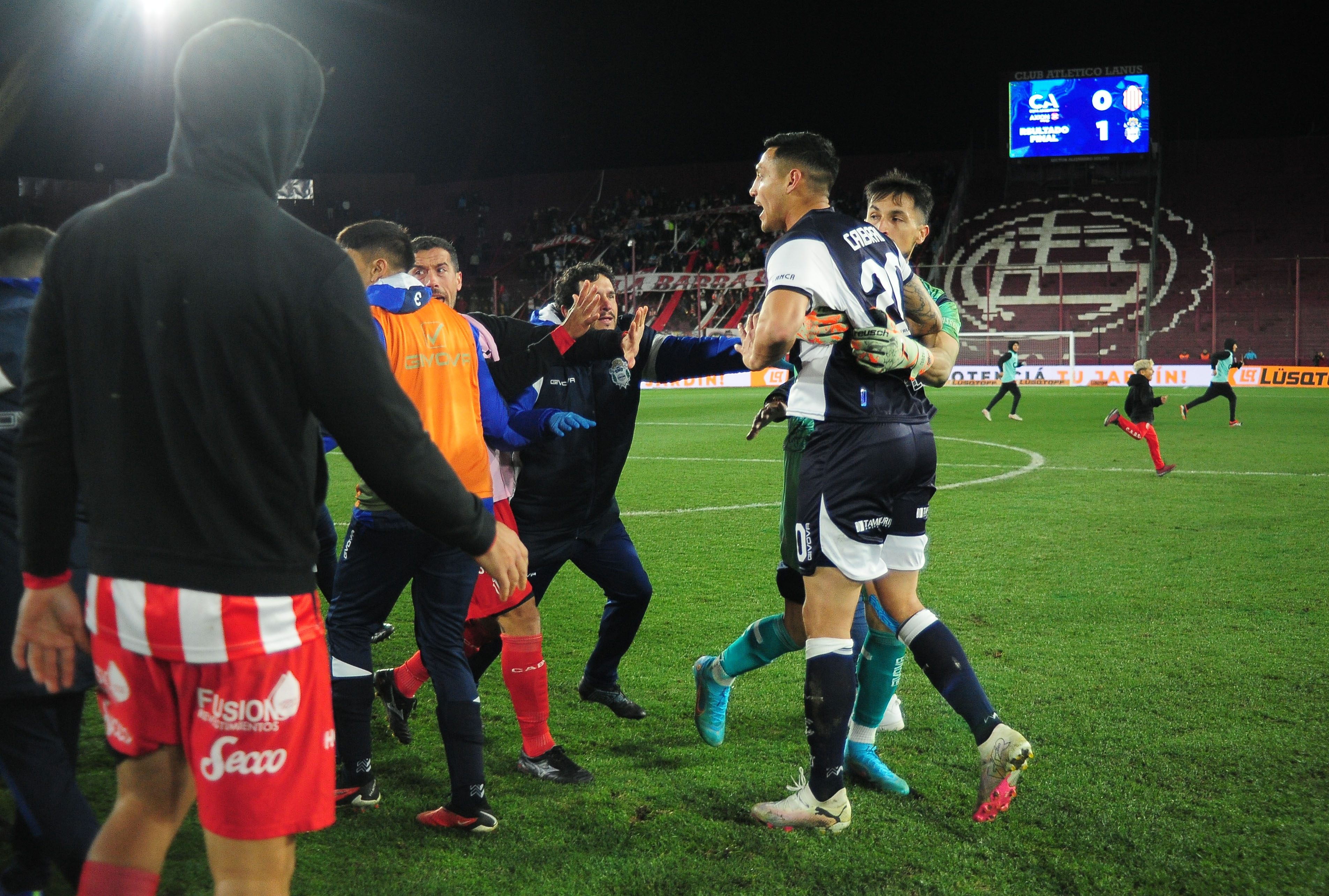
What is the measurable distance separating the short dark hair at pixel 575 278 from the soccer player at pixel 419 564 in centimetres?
123

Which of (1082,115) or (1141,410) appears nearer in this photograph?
(1141,410)

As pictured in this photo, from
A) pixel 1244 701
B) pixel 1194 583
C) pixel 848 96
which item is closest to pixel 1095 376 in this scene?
pixel 848 96

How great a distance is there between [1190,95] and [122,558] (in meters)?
54.5

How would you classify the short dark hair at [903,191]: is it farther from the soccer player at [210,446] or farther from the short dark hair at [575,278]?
the soccer player at [210,446]

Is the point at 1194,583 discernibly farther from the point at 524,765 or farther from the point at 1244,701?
the point at 524,765

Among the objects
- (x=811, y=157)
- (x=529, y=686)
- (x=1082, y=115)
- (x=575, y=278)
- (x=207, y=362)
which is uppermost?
(x=1082, y=115)

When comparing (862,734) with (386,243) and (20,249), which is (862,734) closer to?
(386,243)

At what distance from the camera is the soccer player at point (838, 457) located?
128 inches

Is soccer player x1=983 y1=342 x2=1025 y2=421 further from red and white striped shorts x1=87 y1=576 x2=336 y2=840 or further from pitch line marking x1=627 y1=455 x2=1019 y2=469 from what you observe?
red and white striped shorts x1=87 y1=576 x2=336 y2=840

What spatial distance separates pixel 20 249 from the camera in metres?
2.85

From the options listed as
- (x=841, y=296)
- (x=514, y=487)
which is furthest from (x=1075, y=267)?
(x=841, y=296)

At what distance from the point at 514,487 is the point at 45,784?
2.11 m

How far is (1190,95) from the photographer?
154ft

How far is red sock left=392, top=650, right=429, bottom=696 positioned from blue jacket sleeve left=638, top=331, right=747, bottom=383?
1569 millimetres
